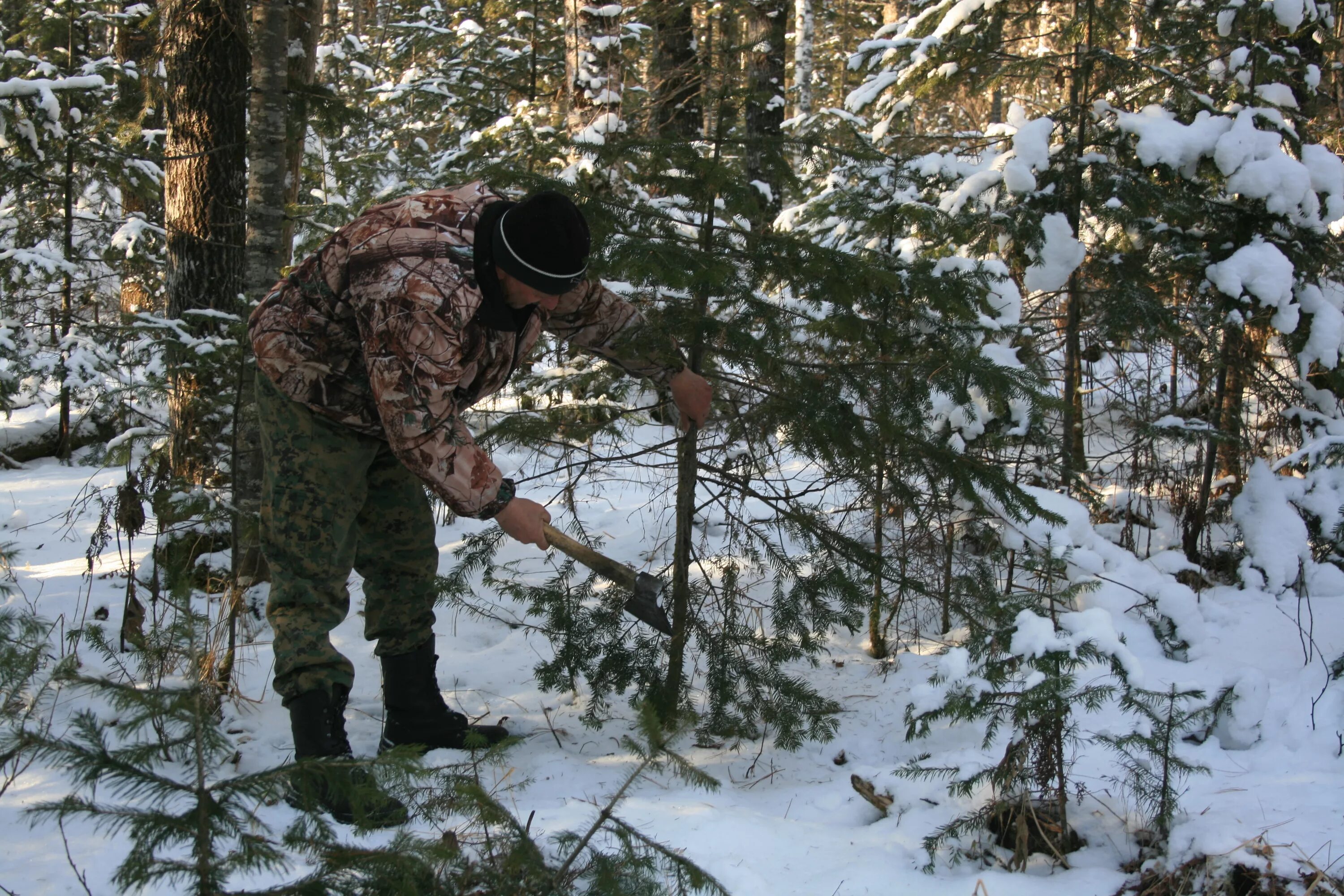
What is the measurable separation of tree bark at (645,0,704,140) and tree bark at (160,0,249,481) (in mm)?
3353

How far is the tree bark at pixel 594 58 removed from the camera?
6051 mm

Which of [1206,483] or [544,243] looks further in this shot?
[1206,483]

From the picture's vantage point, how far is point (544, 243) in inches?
99.3

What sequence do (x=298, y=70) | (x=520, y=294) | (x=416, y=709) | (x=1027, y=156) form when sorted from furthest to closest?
1. (x=298, y=70)
2. (x=1027, y=156)
3. (x=416, y=709)
4. (x=520, y=294)

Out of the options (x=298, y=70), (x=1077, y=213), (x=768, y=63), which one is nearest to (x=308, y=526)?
(x=1077, y=213)

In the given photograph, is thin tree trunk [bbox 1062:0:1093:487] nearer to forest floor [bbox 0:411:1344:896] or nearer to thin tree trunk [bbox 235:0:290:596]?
forest floor [bbox 0:411:1344:896]

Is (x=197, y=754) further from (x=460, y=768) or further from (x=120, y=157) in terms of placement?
(x=120, y=157)

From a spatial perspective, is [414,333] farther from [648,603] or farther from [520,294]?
[648,603]

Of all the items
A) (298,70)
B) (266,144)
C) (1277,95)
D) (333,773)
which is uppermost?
(298,70)

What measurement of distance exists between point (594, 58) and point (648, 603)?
14.7 feet

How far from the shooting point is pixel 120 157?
24.4 feet

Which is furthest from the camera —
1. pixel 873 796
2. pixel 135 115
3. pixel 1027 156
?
pixel 135 115

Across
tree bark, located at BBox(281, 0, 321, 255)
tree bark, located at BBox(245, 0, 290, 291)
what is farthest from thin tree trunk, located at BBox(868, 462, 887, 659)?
tree bark, located at BBox(281, 0, 321, 255)

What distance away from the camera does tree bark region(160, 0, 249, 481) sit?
5.27 meters
